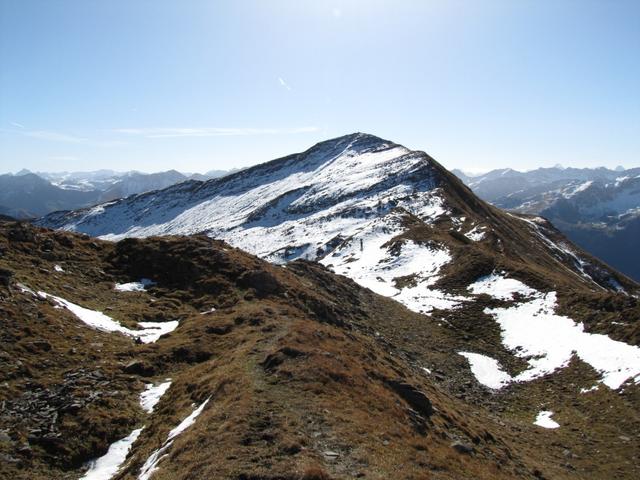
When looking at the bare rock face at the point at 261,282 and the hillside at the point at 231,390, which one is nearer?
the hillside at the point at 231,390

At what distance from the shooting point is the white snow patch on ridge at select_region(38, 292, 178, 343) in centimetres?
2364

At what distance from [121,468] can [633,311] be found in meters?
36.8

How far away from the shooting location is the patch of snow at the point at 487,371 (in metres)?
33.6

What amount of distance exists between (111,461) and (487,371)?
1149 inches

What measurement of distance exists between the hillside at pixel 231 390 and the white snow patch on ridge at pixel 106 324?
0.16 m

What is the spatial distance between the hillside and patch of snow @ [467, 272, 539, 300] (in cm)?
1040

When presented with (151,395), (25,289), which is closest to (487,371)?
(151,395)

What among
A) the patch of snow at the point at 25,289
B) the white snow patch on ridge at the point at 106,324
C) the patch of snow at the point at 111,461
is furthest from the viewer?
the white snow patch on ridge at the point at 106,324

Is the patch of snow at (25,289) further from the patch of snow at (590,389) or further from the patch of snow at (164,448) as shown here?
the patch of snow at (590,389)

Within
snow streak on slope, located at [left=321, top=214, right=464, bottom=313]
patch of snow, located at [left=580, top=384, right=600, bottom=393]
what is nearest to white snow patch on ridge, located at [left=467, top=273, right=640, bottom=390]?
patch of snow, located at [left=580, top=384, right=600, bottom=393]

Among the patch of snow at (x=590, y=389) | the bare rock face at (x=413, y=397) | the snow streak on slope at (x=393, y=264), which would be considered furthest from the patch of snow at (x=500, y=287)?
the bare rock face at (x=413, y=397)

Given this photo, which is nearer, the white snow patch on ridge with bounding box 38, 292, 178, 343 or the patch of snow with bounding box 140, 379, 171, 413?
the patch of snow with bounding box 140, 379, 171, 413

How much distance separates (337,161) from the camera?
19175 cm

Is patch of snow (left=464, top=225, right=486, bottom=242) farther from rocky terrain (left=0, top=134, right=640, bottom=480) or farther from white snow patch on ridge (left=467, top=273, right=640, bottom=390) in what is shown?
white snow patch on ridge (left=467, top=273, right=640, bottom=390)
